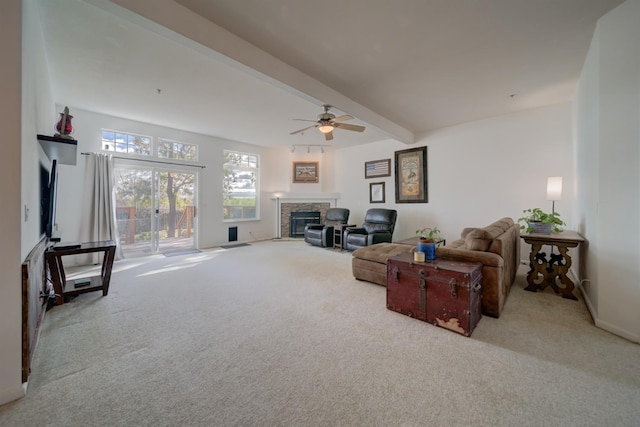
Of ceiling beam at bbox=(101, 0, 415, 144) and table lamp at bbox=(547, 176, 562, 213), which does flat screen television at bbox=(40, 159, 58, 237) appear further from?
table lamp at bbox=(547, 176, 562, 213)

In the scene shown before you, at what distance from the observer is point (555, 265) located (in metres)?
3.00

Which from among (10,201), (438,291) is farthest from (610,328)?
(10,201)

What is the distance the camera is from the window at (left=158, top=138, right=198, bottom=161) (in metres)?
5.54

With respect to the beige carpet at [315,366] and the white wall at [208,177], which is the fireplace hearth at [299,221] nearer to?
the white wall at [208,177]

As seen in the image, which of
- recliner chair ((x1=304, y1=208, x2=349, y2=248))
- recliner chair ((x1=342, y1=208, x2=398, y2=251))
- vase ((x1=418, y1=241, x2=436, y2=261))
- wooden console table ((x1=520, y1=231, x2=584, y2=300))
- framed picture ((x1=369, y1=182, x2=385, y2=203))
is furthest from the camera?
framed picture ((x1=369, y1=182, x2=385, y2=203))

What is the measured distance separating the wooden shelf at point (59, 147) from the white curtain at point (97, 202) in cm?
184

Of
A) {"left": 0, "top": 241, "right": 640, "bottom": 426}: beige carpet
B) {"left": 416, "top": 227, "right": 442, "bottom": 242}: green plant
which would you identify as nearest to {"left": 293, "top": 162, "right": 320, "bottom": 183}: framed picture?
{"left": 416, "top": 227, "right": 442, "bottom": 242}: green plant

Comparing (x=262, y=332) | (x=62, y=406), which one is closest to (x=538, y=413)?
(x=262, y=332)

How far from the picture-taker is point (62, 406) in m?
1.38

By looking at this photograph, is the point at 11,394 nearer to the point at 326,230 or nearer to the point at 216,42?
the point at 216,42

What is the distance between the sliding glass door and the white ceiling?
1.38 meters

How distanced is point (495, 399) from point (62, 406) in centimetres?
245

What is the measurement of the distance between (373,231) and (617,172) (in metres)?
3.95

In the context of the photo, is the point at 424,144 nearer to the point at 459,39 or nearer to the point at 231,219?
the point at 459,39
